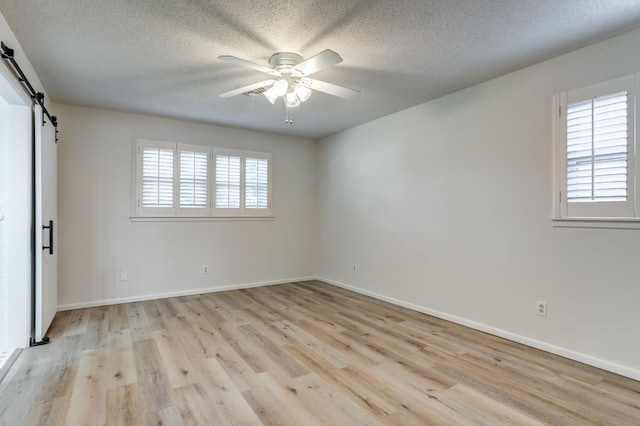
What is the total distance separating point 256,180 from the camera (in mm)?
5426

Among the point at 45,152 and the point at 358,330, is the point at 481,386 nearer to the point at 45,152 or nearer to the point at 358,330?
the point at 358,330

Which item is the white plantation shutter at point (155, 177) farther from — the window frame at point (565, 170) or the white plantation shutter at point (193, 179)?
the window frame at point (565, 170)

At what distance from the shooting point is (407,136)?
14.0 ft

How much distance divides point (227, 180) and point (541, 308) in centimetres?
428

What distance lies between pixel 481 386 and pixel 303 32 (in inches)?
111

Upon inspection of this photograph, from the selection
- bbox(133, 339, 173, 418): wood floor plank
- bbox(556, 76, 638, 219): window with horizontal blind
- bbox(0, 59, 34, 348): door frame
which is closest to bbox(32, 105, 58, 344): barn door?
bbox(0, 59, 34, 348): door frame

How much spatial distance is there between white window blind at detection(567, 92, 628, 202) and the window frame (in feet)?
0.09

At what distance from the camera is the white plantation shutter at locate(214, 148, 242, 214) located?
505cm

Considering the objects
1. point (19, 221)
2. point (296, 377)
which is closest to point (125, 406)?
point (296, 377)

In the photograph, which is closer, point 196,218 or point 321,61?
point 321,61

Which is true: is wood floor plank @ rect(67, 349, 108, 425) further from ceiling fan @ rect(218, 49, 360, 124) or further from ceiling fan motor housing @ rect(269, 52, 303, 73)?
ceiling fan motor housing @ rect(269, 52, 303, 73)

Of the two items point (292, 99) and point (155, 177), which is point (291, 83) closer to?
point (292, 99)

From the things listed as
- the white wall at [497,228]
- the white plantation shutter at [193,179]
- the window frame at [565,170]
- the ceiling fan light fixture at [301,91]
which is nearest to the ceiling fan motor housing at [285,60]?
the ceiling fan light fixture at [301,91]

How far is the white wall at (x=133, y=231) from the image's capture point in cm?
411
